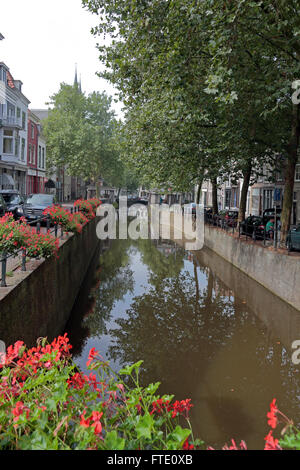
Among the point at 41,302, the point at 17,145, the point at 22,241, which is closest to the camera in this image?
the point at 22,241

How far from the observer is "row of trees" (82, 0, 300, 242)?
32.3ft

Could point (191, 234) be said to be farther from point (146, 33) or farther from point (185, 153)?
point (146, 33)

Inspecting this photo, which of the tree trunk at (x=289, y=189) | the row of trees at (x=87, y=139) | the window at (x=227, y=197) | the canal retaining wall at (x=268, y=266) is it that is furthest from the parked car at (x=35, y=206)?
the window at (x=227, y=197)

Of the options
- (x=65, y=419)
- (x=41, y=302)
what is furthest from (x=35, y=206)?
(x=65, y=419)

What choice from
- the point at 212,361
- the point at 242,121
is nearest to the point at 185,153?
the point at 242,121

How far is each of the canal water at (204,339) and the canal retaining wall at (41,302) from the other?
900mm

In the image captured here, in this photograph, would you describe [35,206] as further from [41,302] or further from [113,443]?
[113,443]

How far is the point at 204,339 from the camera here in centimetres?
1034

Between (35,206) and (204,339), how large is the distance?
12.5m

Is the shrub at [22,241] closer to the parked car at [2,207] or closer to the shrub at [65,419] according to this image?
Answer: the shrub at [65,419]

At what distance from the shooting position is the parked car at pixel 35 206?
19.0 meters

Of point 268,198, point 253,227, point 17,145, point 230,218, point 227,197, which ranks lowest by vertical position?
point 253,227

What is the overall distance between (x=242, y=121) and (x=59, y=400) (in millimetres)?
12748
